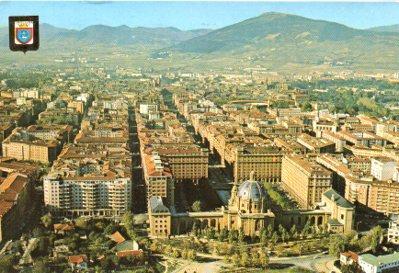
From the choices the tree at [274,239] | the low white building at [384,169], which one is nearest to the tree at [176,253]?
the tree at [274,239]

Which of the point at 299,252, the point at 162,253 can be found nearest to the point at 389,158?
the point at 299,252

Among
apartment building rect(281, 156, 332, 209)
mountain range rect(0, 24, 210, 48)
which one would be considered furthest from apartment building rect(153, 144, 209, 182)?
mountain range rect(0, 24, 210, 48)

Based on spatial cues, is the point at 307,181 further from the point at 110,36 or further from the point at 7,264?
the point at 110,36

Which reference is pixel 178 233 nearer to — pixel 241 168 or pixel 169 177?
pixel 169 177

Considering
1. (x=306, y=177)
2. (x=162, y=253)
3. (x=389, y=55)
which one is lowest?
(x=162, y=253)

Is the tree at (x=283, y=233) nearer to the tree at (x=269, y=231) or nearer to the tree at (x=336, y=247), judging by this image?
the tree at (x=269, y=231)

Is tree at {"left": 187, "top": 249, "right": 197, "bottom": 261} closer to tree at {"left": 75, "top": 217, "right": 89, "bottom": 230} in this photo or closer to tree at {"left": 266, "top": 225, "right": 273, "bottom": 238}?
tree at {"left": 266, "top": 225, "right": 273, "bottom": 238}
